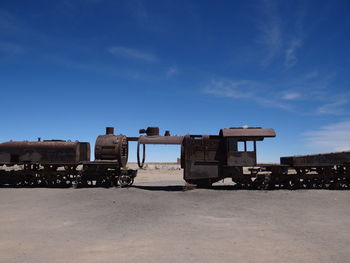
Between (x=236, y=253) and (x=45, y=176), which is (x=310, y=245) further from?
(x=45, y=176)

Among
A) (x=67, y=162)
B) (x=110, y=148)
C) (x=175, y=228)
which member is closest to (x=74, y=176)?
(x=67, y=162)

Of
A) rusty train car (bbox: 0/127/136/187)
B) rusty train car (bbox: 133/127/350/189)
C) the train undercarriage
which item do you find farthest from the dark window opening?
rusty train car (bbox: 133/127/350/189)

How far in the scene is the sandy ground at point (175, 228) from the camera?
643 centimetres

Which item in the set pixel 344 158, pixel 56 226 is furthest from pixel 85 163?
pixel 344 158

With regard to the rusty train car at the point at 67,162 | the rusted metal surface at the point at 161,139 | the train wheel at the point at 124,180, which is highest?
the rusted metal surface at the point at 161,139

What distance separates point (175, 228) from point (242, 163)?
31.7ft

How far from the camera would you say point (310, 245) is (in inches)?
277

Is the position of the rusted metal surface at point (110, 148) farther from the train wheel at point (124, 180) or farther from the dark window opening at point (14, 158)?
the dark window opening at point (14, 158)

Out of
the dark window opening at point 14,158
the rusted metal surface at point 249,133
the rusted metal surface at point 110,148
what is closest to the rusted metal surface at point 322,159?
the rusted metal surface at point 249,133

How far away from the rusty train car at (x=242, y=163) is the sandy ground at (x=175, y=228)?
252 centimetres

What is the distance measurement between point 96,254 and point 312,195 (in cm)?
1282

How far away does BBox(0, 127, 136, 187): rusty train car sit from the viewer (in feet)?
61.6

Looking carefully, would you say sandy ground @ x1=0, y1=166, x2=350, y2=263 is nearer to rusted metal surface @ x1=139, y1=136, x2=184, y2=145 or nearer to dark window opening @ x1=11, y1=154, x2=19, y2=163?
rusted metal surface @ x1=139, y1=136, x2=184, y2=145

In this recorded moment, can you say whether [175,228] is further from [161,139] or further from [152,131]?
[152,131]
